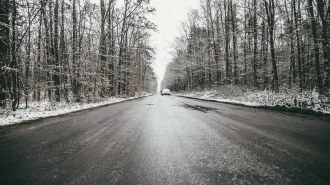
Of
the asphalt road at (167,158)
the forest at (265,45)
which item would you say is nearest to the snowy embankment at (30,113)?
the asphalt road at (167,158)

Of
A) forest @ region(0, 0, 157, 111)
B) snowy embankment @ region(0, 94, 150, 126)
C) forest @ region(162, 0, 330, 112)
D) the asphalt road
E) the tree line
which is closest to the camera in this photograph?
the asphalt road

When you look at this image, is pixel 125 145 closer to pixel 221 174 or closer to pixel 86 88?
pixel 221 174

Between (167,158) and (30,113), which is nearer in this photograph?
(167,158)

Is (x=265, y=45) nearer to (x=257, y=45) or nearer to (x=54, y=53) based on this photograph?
(x=257, y=45)

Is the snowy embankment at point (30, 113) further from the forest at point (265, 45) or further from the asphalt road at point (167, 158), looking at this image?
the forest at point (265, 45)

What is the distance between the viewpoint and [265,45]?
75.3ft

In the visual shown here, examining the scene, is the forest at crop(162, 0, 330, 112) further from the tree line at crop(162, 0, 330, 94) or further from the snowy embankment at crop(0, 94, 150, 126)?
the snowy embankment at crop(0, 94, 150, 126)

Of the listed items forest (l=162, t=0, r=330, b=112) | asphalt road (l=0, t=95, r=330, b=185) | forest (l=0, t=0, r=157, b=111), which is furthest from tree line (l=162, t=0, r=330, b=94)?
asphalt road (l=0, t=95, r=330, b=185)

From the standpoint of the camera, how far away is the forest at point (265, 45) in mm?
11977

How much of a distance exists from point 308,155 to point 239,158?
115cm

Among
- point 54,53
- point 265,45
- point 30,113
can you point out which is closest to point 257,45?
point 265,45

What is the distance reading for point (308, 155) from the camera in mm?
2785

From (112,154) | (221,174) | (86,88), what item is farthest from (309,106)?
(86,88)

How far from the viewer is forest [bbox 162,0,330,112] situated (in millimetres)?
11977
